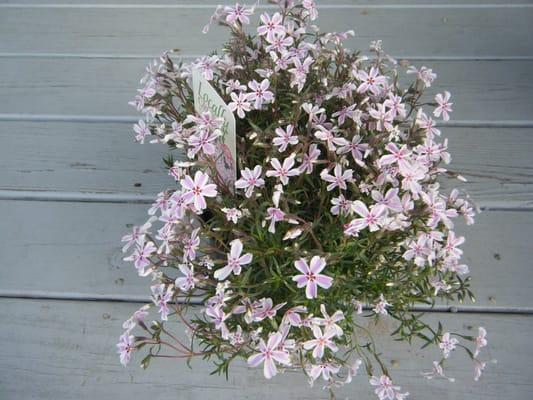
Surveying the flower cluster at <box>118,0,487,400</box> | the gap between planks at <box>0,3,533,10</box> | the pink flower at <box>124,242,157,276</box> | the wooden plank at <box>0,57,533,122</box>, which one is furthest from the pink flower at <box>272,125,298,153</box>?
the gap between planks at <box>0,3,533,10</box>

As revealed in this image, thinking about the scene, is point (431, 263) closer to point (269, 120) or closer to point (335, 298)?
point (335, 298)

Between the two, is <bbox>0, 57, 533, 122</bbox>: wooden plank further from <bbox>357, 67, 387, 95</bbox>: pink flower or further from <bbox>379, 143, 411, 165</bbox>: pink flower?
<bbox>379, 143, 411, 165</bbox>: pink flower

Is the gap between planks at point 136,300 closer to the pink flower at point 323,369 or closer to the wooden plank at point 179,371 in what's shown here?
the wooden plank at point 179,371

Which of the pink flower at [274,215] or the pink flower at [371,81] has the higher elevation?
the pink flower at [371,81]

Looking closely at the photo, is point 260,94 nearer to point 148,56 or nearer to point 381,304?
point 381,304

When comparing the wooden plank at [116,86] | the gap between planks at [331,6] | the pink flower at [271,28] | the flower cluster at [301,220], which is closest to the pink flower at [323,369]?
the flower cluster at [301,220]

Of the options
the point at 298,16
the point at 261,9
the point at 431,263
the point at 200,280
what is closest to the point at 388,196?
the point at 431,263

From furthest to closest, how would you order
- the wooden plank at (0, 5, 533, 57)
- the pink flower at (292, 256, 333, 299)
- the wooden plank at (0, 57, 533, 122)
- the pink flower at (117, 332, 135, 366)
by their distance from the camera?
the wooden plank at (0, 5, 533, 57) < the wooden plank at (0, 57, 533, 122) < the pink flower at (117, 332, 135, 366) < the pink flower at (292, 256, 333, 299)
